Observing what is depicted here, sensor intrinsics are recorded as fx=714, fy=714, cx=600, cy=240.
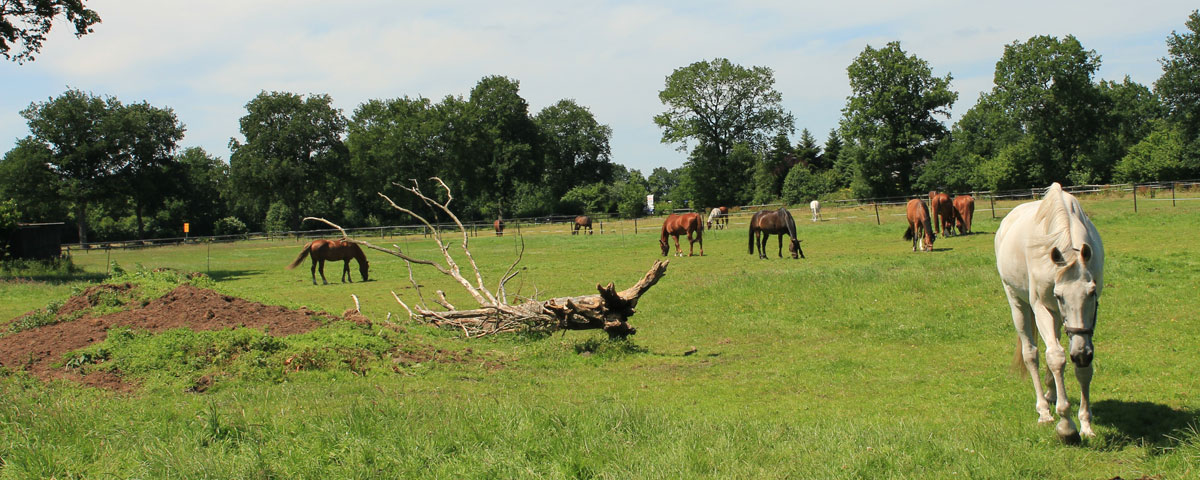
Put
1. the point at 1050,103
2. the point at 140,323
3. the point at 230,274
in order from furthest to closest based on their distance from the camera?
1. the point at 1050,103
2. the point at 230,274
3. the point at 140,323

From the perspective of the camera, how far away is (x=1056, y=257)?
15.8 ft

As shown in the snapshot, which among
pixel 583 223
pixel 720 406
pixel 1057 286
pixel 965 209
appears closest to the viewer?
pixel 1057 286

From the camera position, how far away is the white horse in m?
4.74

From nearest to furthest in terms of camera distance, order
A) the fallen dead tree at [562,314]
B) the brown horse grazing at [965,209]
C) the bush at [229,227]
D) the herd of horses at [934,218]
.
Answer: the fallen dead tree at [562,314]
the herd of horses at [934,218]
the brown horse grazing at [965,209]
the bush at [229,227]

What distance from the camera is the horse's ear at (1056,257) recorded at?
4.79 metres

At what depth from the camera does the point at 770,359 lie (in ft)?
30.6

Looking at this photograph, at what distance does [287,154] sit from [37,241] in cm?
4097

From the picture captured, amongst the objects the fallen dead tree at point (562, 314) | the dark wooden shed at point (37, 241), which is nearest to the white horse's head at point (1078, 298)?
the fallen dead tree at point (562, 314)

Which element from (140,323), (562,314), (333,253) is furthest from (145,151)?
(562,314)

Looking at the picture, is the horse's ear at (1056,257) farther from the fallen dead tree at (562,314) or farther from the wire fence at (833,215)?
the wire fence at (833,215)

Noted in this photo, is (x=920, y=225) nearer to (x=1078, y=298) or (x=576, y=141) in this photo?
(x=1078, y=298)

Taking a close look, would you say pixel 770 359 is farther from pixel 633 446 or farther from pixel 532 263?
pixel 532 263

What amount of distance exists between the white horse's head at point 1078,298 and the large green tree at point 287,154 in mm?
67400

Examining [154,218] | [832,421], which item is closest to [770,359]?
[832,421]
